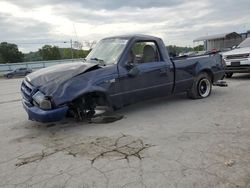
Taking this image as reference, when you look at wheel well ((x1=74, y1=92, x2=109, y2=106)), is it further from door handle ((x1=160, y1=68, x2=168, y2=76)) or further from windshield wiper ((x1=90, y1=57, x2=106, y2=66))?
door handle ((x1=160, y1=68, x2=168, y2=76))

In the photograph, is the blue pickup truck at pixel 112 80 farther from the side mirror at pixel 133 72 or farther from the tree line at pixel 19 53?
the tree line at pixel 19 53

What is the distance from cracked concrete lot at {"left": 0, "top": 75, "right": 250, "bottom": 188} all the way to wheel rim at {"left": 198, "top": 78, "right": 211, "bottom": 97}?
134 cm

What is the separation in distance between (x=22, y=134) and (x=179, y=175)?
11.2 feet

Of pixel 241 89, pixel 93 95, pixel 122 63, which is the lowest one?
pixel 241 89

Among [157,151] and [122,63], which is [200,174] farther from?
[122,63]

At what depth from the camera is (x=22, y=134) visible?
5.85 m

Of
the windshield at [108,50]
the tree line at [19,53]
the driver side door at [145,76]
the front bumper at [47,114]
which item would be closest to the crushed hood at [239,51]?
the driver side door at [145,76]

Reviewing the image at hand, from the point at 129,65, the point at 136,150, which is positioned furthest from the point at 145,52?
the point at 136,150

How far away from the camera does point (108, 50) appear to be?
7121 mm

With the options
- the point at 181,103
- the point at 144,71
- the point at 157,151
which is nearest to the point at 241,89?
the point at 181,103

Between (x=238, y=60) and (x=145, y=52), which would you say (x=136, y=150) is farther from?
(x=238, y=60)

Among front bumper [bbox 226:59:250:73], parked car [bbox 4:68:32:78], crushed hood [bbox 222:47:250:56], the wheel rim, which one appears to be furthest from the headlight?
parked car [bbox 4:68:32:78]

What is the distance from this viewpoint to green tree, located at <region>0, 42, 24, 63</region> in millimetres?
71194

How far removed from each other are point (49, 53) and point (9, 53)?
29.9 feet
